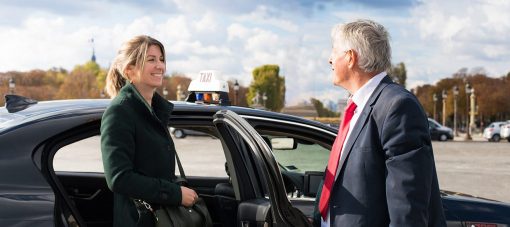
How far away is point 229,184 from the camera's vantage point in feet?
11.7

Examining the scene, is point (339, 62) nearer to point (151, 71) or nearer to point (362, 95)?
point (362, 95)

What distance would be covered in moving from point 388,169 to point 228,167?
4.14ft

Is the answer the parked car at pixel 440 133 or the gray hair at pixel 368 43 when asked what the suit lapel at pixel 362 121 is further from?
the parked car at pixel 440 133

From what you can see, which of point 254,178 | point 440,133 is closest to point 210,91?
point 254,178

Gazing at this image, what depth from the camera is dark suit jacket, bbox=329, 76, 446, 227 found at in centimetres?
216

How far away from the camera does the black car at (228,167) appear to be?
8.25ft

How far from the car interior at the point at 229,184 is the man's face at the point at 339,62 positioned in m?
0.51

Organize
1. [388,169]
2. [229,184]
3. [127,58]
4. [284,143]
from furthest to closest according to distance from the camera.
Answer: [284,143], [229,184], [127,58], [388,169]

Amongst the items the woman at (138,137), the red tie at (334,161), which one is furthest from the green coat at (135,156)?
the red tie at (334,161)

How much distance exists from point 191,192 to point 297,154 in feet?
4.27

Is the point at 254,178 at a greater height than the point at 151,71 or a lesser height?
lesser

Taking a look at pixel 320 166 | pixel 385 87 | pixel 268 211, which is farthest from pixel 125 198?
pixel 320 166

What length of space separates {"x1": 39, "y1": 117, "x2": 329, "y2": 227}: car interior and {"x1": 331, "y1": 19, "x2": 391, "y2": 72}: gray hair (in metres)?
0.64

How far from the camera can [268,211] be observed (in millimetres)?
2613
